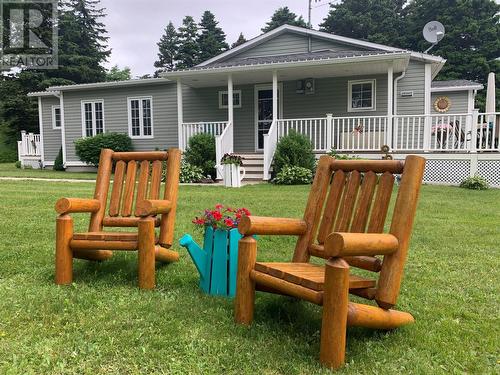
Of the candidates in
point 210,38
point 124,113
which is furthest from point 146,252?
point 210,38

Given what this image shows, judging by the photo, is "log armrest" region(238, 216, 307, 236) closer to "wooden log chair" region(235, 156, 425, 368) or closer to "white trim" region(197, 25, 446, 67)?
"wooden log chair" region(235, 156, 425, 368)

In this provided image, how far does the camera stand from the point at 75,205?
3.28 m

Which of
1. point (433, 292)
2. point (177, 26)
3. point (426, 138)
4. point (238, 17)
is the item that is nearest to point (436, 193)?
point (426, 138)

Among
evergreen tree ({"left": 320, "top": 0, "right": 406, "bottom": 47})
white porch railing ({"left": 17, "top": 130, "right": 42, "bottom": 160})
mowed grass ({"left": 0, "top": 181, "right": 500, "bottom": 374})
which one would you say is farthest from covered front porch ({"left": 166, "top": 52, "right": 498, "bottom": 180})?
evergreen tree ({"left": 320, "top": 0, "right": 406, "bottom": 47})

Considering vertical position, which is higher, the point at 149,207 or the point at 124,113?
the point at 124,113

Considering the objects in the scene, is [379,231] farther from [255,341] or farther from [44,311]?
[44,311]

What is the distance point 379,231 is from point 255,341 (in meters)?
0.96

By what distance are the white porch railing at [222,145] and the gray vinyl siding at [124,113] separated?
3.51 metres

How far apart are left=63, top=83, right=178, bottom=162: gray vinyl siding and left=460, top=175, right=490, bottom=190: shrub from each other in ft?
30.9

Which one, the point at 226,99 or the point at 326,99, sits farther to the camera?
the point at 226,99

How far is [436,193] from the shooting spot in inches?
334

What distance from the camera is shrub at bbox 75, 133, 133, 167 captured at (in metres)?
14.9

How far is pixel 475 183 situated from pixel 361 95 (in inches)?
190

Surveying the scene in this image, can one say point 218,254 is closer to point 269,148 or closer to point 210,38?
point 269,148
